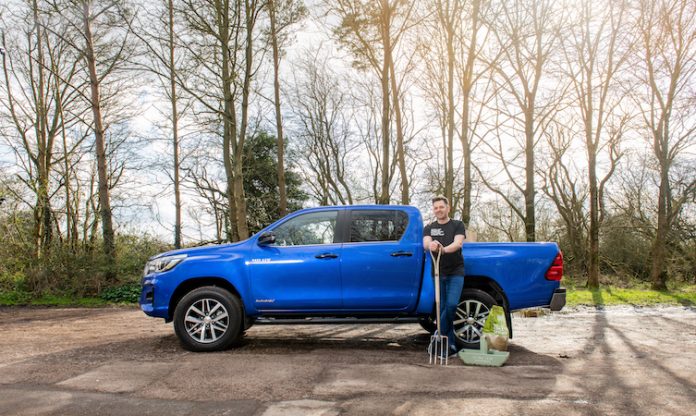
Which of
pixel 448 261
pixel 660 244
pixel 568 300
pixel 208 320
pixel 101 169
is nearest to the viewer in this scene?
pixel 448 261

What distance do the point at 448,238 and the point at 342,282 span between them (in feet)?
4.80

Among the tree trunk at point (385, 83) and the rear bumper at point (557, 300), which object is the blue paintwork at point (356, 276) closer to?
the rear bumper at point (557, 300)

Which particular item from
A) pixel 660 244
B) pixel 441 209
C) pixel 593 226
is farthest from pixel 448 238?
pixel 660 244

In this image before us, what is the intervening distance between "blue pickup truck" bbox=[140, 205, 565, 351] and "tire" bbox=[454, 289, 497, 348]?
1cm

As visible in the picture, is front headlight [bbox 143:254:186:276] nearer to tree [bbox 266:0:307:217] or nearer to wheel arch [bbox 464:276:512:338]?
wheel arch [bbox 464:276:512:338]

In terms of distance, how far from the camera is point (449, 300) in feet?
20.5

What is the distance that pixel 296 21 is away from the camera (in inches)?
671

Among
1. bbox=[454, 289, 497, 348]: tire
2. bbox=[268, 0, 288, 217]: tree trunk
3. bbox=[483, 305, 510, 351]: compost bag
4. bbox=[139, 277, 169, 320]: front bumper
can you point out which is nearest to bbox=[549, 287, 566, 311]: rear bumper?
bbox=[454, 289, 497, 348]: tire

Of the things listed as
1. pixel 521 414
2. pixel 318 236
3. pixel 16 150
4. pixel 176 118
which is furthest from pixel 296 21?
pixel 521 414

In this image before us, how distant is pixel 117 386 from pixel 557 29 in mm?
17719

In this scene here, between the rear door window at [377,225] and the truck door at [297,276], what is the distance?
0.32 m

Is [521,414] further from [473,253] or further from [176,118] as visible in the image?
[176,118]

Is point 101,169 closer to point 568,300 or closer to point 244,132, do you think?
point 244,132

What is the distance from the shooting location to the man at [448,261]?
6219mm
